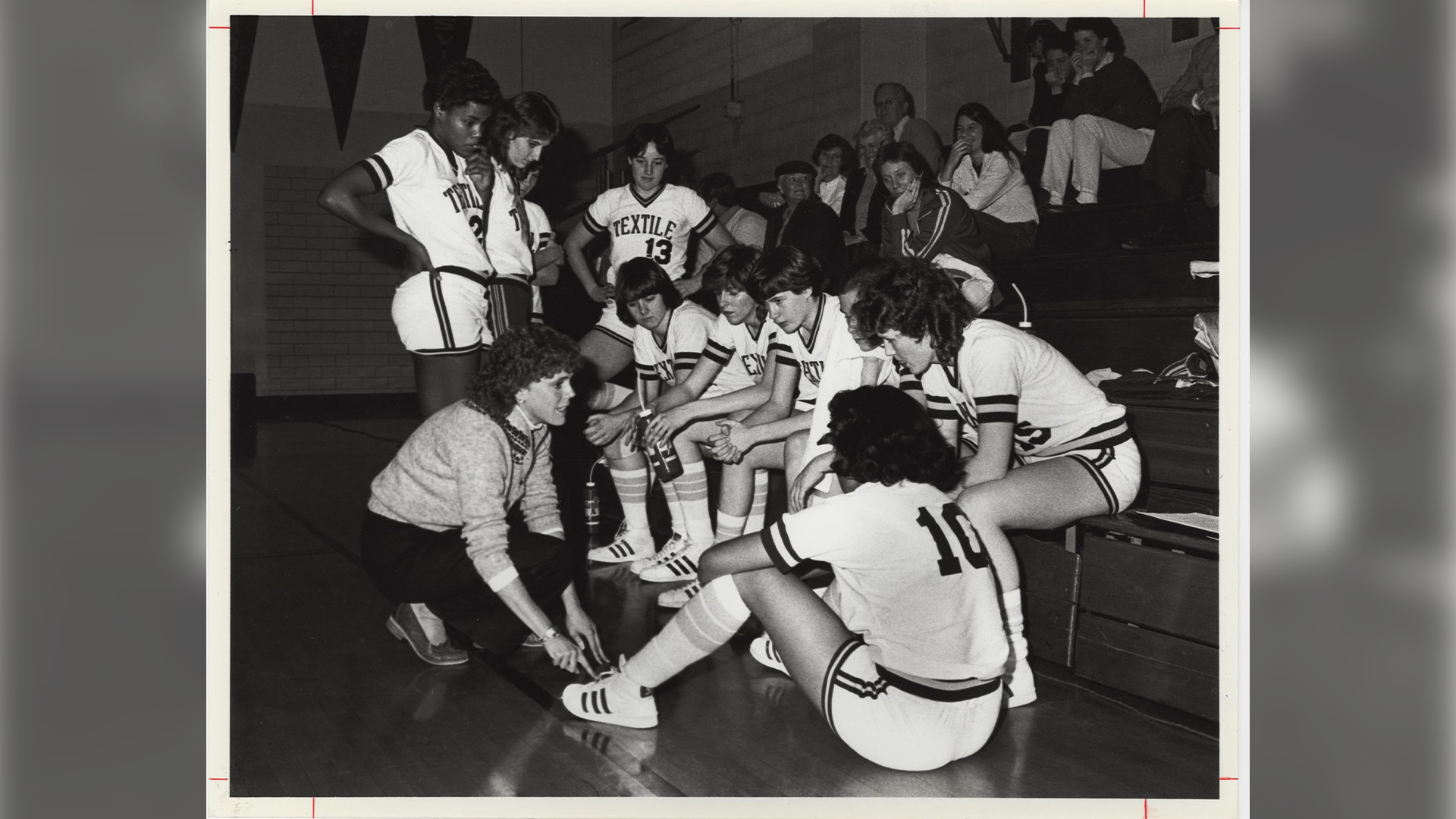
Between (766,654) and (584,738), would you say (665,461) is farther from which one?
(584,738)

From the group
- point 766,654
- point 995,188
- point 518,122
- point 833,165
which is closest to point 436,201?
point 518,122

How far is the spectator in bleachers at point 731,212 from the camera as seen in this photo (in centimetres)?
606

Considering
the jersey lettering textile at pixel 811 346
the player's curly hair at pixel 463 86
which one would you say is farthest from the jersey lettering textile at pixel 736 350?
the player's curly hair at pixel 463 86

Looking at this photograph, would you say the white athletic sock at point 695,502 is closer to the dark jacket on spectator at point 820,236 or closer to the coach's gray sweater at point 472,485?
the coach's gray sweater at point 472,485

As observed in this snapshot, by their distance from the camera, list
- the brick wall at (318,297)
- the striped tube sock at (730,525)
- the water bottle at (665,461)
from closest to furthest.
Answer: the water bottle at (665,461) → the striped tube sock at (730,525) → the brick wall at (318,297)

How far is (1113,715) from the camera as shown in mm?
2641

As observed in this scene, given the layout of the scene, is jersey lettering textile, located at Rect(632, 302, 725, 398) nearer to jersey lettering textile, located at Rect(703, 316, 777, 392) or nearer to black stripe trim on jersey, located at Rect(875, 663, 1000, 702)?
jersey lettering textile, located at Rect(703, 316, 777, 392)

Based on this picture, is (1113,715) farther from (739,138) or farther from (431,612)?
(739,138)

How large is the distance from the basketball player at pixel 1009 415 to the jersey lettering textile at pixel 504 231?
1315 millimetres

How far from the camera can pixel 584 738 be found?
99.6 inches

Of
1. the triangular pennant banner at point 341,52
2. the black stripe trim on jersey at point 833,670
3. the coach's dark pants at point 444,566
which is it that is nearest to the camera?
the black stripe trim on jersey at point 833,670

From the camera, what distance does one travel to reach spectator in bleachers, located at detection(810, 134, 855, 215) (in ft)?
20.5

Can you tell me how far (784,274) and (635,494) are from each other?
133 centimetres
